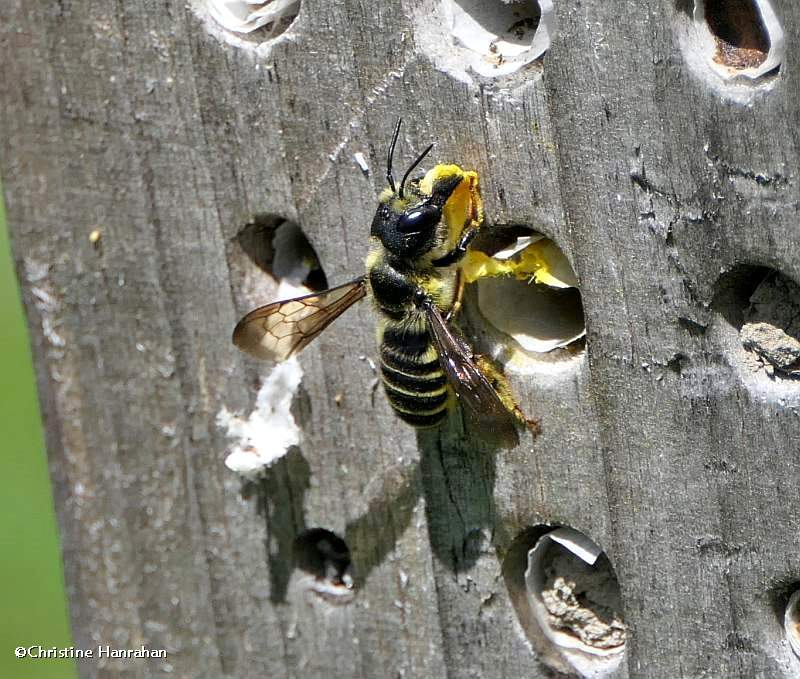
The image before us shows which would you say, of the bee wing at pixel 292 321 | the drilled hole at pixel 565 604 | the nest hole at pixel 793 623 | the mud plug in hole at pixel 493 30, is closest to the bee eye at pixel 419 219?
the bee wing at pixel 292 321

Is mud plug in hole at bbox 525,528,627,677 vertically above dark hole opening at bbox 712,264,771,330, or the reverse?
dark hole opening at bbox 712,264,771,330

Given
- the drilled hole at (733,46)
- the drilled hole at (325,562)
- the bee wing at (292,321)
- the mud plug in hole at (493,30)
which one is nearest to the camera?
the drilled hole at (733,46)

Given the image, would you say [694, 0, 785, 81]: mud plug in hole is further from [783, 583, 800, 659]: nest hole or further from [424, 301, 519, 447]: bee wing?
[783, 583, 800, 659]: nest hole

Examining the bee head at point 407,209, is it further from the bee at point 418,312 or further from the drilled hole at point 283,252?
the drilled hole at point 283,252

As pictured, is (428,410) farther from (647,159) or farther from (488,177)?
(647,159)

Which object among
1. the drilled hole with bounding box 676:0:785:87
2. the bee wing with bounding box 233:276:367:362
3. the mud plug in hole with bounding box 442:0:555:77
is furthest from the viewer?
the bee wing with bounding box 233:276:367:362

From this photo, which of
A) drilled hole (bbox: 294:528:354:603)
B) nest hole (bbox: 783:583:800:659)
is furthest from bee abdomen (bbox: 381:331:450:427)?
nest hole (bbox: 783:583:800:659)

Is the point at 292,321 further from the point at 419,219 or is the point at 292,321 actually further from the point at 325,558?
the point at 325,558
